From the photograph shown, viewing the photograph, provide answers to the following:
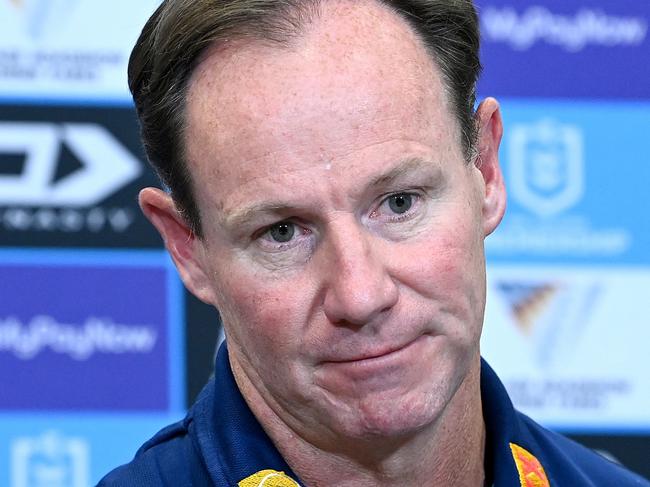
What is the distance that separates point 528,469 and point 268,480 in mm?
397

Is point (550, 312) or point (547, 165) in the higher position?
point (547, 165)

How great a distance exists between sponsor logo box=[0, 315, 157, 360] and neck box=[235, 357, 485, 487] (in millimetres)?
1240

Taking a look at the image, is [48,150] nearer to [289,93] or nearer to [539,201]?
[539,201]

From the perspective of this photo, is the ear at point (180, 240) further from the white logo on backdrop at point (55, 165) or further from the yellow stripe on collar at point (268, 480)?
the white logo on backdrop at point (55, 165)

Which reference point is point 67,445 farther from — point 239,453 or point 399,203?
point 399,203

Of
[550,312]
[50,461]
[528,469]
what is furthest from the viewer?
[550,312]

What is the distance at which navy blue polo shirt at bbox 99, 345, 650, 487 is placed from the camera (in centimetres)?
178

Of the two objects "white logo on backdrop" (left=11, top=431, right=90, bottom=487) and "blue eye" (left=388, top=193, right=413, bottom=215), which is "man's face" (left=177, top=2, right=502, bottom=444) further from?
"white logo on backdrop" (left=11, top=431, right=90, bottom=487)

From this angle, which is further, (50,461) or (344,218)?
(50,461)

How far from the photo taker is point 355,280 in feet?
5.17

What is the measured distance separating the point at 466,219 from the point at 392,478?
374mm

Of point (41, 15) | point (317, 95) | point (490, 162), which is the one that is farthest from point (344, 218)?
point (41, 15)

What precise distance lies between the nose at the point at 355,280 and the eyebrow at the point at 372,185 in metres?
0.07

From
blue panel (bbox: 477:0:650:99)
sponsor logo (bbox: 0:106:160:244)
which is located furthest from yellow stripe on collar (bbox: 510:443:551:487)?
blue panel (bbox: 477:0:650:99)
